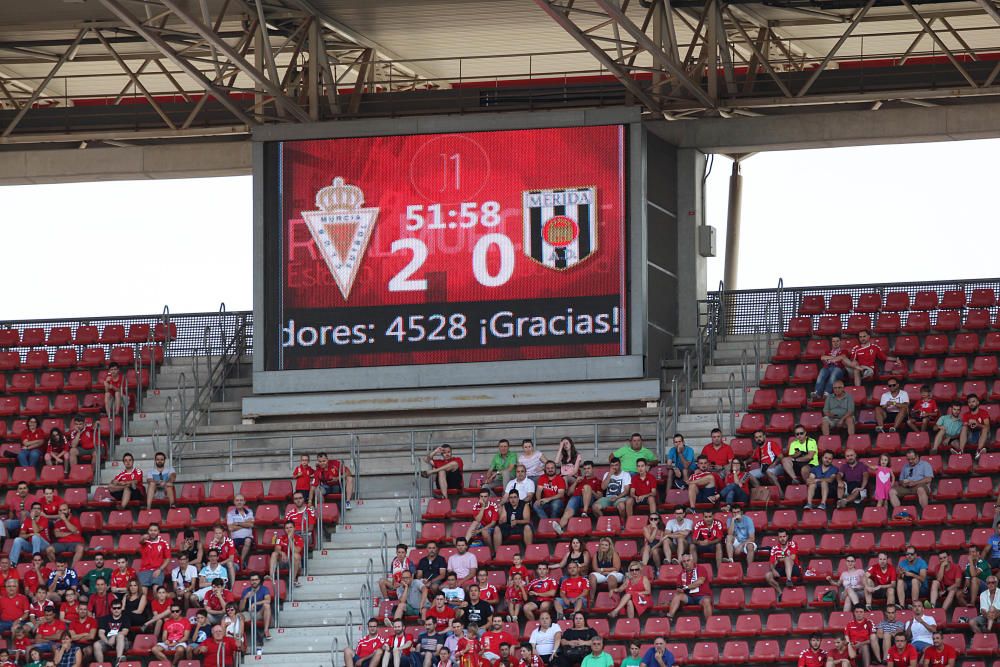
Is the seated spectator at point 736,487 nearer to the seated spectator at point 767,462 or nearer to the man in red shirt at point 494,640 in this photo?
the seated spectator at point 767,462

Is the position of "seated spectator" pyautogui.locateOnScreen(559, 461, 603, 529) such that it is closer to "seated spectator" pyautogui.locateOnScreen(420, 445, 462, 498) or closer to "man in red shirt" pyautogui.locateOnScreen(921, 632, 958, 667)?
"seated spectator" pyautogui.locateOnScreen(420, 445, 462, 498)

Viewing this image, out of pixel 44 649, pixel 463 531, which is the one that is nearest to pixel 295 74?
pixel 463 531

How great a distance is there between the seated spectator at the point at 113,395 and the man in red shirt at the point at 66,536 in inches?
124

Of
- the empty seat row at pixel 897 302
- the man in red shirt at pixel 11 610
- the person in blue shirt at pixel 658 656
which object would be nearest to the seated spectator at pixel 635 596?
the person in blue shirt at pixel 658 656

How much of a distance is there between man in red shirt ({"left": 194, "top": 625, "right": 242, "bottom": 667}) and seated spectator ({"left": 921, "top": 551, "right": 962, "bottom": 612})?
25.1ft

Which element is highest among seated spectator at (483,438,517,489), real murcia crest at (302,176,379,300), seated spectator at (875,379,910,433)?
real murcia crest at (302,176,379,300)

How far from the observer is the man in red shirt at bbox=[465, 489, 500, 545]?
22156mm

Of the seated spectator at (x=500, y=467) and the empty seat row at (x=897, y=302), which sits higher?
the empty seat row at (x=897, y=302)

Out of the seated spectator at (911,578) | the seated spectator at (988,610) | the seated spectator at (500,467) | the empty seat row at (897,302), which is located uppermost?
the empty seat row at (897,302)

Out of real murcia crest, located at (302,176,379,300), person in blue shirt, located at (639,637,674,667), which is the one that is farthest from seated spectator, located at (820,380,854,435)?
real murcia crest, located at (302,176,379,300)

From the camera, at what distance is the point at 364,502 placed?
24.4 m

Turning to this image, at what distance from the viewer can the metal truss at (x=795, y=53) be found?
85.4 feet

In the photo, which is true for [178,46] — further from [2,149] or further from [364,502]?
[364,502]

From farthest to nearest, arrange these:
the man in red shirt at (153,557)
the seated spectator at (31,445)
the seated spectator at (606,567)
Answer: the seated spectator at (31,445) → the man in red shirt at (153,557) → the seated spectator at (606,567)
